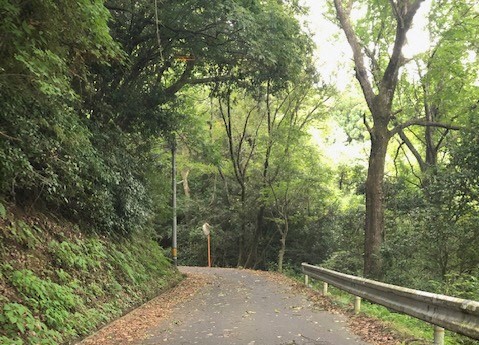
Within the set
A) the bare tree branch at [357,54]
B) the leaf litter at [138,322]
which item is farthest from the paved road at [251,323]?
the bare tree branch at [357,54]

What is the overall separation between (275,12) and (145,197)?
292 inches

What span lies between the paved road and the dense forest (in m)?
2.98

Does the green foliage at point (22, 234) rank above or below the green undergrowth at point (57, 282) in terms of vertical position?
above

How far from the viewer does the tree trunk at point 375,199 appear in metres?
14.2

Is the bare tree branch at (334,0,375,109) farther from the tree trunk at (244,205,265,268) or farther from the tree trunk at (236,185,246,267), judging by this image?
the tree trunk at (236,185,246,267)

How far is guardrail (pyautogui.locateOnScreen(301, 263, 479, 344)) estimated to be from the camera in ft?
15.9

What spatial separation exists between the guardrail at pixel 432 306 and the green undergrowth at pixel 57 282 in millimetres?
4989

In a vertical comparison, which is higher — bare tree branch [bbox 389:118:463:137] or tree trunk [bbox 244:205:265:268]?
bare tree branch [bbox 389:118:463:137]

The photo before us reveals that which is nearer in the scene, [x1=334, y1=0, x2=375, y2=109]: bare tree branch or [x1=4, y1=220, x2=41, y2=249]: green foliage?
[x1=4, y1=220, x2=41, y2=249]: green foliage

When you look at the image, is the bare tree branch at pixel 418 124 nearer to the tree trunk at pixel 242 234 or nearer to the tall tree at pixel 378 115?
the tall tree at pixel 378 115

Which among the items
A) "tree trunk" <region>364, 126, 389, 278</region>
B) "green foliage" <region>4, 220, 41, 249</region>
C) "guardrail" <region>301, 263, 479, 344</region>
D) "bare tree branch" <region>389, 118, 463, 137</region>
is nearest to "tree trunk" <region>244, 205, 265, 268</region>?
"tree trunk" <region>364, 126, 389, 278</region>

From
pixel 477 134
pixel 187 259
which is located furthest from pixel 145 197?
pixel 187 259

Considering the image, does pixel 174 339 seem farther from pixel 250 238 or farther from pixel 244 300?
pixel 250 238

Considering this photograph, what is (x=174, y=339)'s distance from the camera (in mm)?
7219
